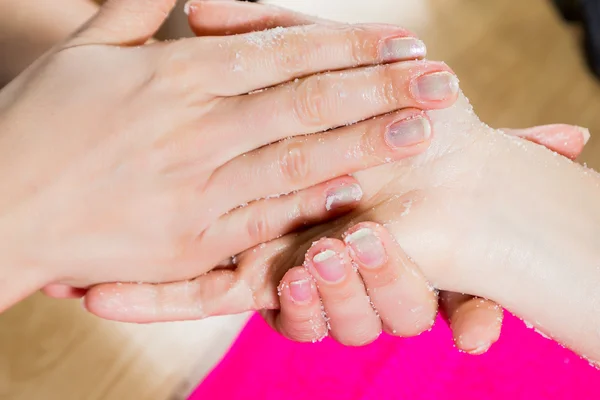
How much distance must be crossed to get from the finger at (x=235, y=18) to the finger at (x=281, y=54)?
0.05m

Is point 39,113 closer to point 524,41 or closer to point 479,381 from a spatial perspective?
point 479,381

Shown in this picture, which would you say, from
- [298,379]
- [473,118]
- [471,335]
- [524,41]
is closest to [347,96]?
[473,118]

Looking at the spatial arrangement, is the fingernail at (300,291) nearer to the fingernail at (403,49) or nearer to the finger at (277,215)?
the finger at (277,215)

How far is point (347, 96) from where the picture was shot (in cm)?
54

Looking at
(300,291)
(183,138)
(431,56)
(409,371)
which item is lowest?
(409,371)

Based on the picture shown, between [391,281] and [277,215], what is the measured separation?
134mm

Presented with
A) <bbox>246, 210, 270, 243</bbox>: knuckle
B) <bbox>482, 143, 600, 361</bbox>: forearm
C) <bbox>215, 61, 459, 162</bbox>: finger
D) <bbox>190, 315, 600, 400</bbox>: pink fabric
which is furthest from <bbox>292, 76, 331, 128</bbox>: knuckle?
<bbox>190, 315, 600, 400</bbox>: pink fabric

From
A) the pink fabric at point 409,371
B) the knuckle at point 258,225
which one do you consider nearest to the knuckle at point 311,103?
the knuckle at point 258,225

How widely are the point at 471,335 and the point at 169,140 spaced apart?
35 centimetres

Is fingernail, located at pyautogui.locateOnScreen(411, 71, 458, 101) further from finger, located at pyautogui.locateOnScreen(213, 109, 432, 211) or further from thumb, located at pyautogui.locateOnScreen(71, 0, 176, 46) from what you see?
thumb, located at pyautogui.locateOnScreen(71, 0, 176, 46)

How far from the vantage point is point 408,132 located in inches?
20.9

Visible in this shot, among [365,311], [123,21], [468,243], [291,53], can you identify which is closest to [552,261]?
[468,243]

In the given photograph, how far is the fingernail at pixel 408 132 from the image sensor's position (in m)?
0.53

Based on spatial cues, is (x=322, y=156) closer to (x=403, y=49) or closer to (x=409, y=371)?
(x=403, y=49)
